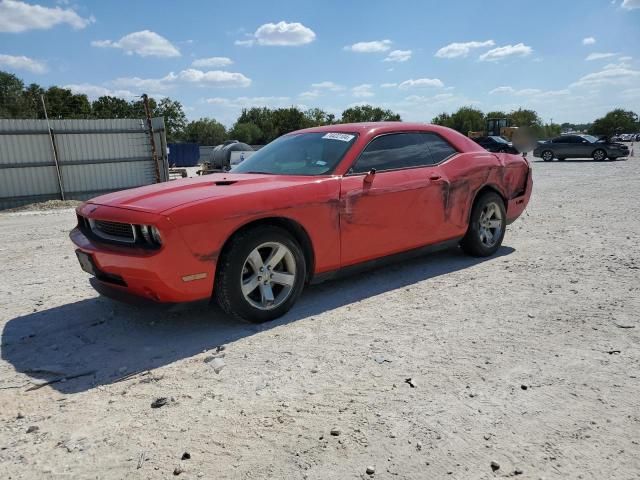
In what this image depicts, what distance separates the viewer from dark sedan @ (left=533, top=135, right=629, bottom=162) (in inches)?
959

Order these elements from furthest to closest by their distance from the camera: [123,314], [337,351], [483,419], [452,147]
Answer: [452,147] → [123,314] → [337,351] → [483,419]

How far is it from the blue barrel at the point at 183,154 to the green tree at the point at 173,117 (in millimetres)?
35426

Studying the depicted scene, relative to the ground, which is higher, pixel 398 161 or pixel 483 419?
pixel 398 161

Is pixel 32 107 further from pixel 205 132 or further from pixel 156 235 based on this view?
pixel 156 235

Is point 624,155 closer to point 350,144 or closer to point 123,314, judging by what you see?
point 350,144

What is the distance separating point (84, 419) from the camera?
247cm

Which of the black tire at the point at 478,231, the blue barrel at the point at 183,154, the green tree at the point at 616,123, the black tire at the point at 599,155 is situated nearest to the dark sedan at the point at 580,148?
the black tire at the point at 599,155

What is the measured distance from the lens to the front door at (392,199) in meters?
4.06

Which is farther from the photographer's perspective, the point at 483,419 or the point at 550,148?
the point at 550,148

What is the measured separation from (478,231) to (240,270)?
3.02 m

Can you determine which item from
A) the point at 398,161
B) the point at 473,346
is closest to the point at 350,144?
the point at 398,161

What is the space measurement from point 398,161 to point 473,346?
203 centimetres

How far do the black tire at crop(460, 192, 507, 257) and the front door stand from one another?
1.85ft

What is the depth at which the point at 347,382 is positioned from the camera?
2.76 metres
